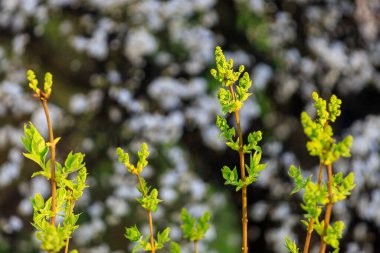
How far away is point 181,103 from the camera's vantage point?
1.90 metres

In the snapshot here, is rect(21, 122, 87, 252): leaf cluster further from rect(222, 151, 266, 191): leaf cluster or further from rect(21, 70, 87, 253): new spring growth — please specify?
rect(222, 151, 266, 191): leaf cluster

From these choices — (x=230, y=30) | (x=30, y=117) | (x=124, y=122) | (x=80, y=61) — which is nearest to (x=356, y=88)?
(x=230, y=30)

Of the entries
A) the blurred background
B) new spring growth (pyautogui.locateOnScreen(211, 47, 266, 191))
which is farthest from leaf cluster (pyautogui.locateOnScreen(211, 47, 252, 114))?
the blurred background

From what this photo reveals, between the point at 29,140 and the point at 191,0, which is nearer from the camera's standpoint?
the point at 29,140

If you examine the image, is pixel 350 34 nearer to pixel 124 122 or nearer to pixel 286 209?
pixel 286 209

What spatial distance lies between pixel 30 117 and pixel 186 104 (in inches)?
21.0

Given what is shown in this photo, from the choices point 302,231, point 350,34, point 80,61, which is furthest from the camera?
point 350,34

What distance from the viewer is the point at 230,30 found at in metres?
2.03

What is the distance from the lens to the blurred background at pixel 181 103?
179cm

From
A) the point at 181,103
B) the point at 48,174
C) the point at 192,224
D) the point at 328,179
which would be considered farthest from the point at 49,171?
the point at 181,103

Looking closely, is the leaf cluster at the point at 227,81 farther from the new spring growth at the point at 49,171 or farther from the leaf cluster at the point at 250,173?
the new spring growth at the point at 49,171

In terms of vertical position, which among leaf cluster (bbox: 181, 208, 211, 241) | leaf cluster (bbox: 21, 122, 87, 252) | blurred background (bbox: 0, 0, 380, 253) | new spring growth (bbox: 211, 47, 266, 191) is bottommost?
leaf cluster (bbox: 181, 208, 211, 241)

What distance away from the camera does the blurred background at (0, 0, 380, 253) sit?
1792 millimetres

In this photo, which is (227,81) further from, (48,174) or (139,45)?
(139,45)
